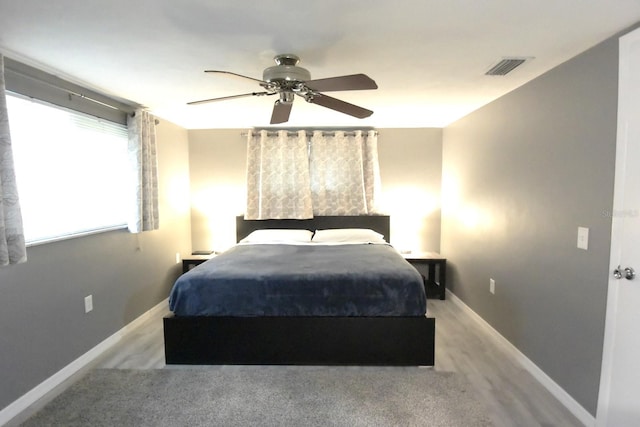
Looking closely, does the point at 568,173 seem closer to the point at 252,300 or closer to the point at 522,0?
the point at 522,0

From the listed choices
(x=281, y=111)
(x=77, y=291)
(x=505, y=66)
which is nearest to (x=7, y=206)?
(x=77, y=291)

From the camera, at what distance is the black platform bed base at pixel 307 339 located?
231 cm

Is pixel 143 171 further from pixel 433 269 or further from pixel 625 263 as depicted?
pixel 625 263

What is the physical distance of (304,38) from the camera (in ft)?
5.57

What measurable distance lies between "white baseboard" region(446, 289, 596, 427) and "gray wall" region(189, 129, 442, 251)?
4.62 feet

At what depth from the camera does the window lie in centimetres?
204

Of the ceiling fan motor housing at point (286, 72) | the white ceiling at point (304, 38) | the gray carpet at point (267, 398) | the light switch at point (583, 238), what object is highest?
the white ceiling at point (304, 38)

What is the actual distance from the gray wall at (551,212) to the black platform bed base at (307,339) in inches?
29.9

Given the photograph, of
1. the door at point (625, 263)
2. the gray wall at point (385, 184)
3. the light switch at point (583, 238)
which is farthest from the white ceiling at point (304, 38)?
the gray wall at point (385, 184)

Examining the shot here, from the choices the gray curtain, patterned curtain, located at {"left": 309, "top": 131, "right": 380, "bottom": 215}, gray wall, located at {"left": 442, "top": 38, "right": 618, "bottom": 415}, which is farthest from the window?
gray wall, located at {"left": 442, "top": 38, "right": 618, "bottom": 415}

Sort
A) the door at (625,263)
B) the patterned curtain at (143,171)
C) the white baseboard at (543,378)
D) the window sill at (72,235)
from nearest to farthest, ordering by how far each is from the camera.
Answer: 1. the door at (625,263)
2. the white baseboard at (543,378)
3. the window sill at (72,235)
4. the patterned curtain at (143,171)

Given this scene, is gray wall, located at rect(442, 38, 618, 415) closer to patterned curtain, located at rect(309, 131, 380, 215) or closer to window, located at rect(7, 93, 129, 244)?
patterned curtain, located at rect(309, 131, 380, 215)

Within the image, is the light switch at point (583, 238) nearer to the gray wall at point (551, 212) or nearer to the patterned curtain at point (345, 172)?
the gray wall at point (551, 212)

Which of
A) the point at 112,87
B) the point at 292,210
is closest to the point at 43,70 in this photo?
the point at 112,87
